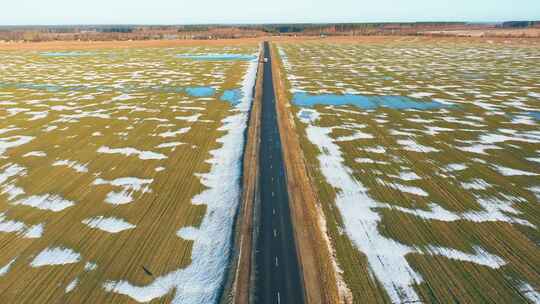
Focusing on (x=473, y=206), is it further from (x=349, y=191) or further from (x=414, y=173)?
(x=349, y=191)

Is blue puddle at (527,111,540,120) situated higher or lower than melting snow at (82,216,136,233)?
higher

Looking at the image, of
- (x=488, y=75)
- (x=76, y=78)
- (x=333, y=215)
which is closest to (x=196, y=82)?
(x=76, y=78)

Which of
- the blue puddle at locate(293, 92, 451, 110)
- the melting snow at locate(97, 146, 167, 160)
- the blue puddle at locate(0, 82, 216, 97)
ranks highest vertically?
the blue puddle at locate(0, 82, 216, 97)

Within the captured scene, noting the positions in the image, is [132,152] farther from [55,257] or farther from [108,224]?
[55,257]

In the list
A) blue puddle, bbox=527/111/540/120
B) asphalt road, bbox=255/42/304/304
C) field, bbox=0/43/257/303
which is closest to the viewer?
asphalt road, bbox=255/42/304/304

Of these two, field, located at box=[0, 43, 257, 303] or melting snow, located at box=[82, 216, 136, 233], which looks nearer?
field, located at box=[0, 43, 257, 303]

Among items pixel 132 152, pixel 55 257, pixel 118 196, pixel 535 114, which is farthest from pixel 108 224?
pixel 535 114

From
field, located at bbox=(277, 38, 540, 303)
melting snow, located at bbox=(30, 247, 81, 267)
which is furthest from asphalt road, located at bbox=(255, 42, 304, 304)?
melting snow, located at bbox=(30, 247, 81, 267)

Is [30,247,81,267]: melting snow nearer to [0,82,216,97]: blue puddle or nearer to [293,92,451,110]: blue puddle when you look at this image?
[293,92,451,110]: blue puddle

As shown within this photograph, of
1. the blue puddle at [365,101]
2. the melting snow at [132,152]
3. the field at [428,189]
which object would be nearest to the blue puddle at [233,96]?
the field at [428,189]

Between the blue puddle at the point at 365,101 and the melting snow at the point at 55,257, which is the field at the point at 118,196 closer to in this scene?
the melting snow at the point at 55,257
